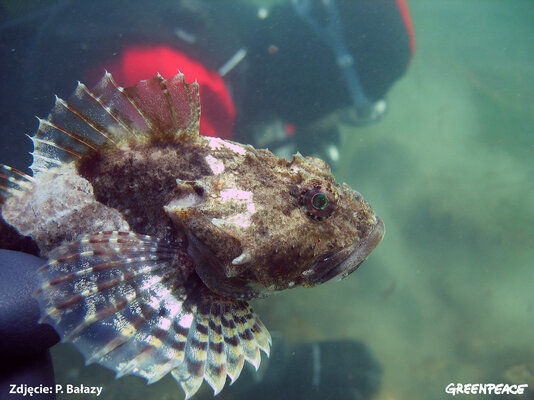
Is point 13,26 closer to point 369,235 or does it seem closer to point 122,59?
point 122,59

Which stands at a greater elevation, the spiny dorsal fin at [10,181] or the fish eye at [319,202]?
the spiny dorsal fin at [10,181]

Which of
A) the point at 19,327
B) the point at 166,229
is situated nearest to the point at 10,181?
the point at 19,327

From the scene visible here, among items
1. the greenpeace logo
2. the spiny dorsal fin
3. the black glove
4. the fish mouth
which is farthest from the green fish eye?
the greenpeace logo

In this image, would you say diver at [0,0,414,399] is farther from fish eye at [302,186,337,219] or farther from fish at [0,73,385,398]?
fish eye at [302,186,337,219]

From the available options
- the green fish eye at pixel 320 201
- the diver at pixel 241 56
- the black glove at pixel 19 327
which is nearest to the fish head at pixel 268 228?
the green fish eye at pixel 320 201

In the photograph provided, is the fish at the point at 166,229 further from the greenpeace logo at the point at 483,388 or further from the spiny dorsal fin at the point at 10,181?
the greenpeace logo at the point at 483,388

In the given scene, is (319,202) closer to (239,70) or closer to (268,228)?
(268,228)

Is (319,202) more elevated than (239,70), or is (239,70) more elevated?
(239,70)
